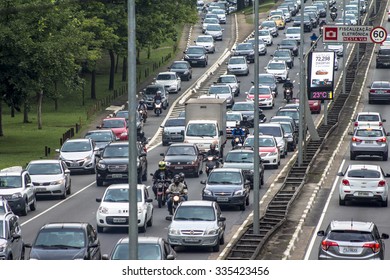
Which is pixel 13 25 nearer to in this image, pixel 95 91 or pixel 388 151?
pixel 388 151

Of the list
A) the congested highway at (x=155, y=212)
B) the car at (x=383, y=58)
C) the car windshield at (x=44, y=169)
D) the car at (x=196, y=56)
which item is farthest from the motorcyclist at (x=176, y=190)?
the car at (x=196, y=56)

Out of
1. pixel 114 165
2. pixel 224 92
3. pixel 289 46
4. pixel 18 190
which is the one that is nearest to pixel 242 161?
pixel 114 165

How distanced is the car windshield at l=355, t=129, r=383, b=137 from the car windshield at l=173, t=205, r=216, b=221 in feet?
78.0

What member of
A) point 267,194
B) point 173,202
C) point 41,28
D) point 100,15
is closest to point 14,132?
point 41,28

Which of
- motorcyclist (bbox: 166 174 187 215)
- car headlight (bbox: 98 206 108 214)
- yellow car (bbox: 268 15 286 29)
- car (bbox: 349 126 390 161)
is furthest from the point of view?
yellow car (bbox: 268 15 286 29)

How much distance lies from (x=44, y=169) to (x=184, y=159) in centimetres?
752

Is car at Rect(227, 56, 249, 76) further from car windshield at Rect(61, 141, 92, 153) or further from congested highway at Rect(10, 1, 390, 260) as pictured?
car windshield at Rect(61, 141, 92, 153)

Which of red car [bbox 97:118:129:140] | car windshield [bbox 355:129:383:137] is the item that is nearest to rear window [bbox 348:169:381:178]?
car windshield [bbox 355:129:383:137]

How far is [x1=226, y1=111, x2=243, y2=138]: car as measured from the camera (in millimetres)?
71688

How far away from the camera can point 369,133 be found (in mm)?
62062

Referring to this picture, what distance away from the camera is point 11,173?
155 feet

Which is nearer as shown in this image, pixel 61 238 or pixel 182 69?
pixel 61 238

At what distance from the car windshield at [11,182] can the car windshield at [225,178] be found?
21.9ft

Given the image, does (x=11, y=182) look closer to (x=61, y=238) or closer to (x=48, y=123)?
(x=61, y=238)
